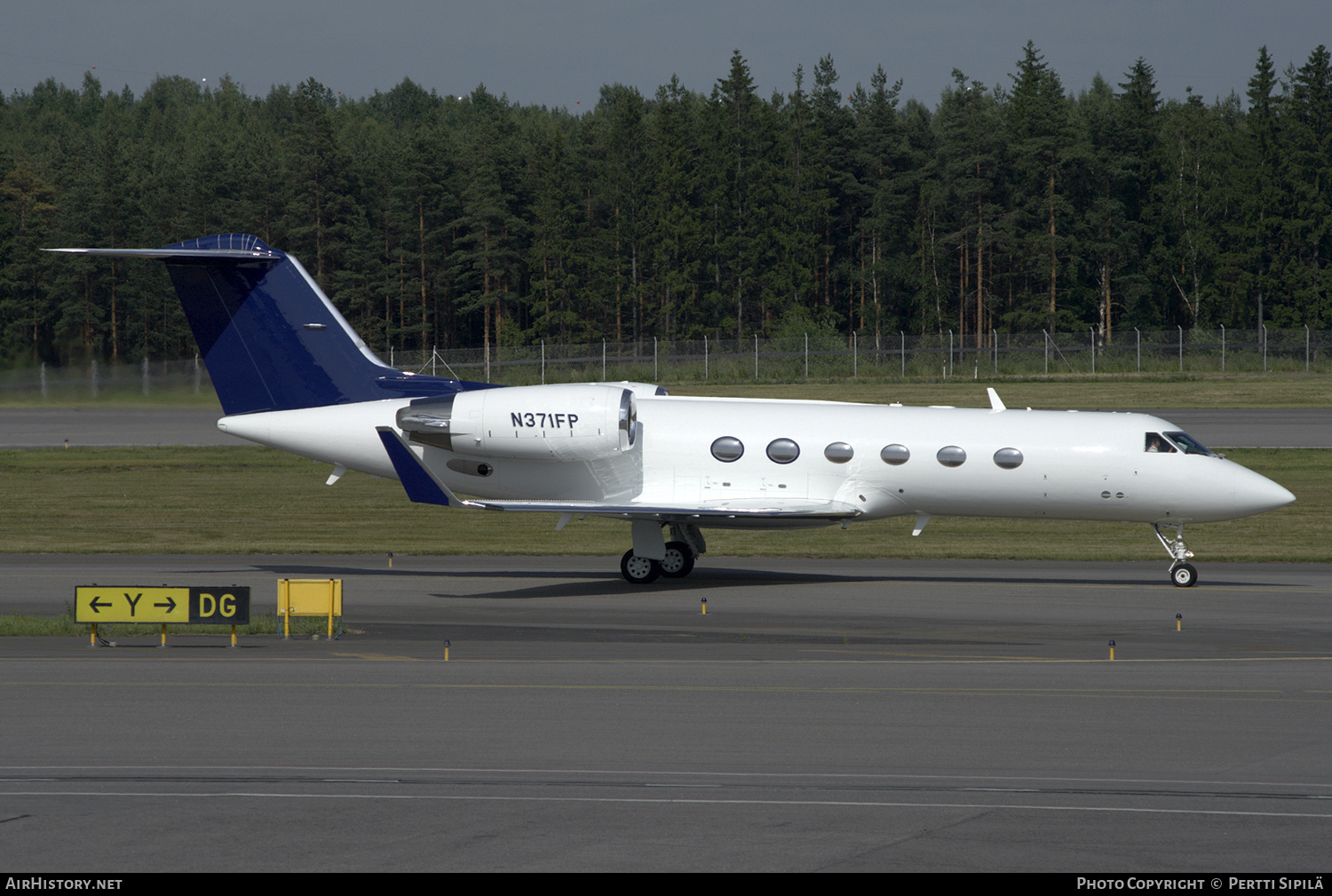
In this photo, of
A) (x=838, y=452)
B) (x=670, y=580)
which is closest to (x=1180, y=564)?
(x=838, y=452)

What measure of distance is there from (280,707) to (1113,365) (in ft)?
198

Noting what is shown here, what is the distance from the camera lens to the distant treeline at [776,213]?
289 feet

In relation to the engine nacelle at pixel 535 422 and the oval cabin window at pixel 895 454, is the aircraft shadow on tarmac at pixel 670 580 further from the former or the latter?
the engine nacelle at pixel 535 422

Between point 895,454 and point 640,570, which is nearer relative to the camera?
point 895,454

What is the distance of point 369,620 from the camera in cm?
2047

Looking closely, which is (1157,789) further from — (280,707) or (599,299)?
(599,299)

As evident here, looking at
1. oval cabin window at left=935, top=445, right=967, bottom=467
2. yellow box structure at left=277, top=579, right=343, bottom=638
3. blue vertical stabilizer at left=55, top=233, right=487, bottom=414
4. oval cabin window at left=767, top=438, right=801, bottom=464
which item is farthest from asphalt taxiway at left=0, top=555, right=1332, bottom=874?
blue vertical stabilizer at left=55, top=233, right=487, bottom=414

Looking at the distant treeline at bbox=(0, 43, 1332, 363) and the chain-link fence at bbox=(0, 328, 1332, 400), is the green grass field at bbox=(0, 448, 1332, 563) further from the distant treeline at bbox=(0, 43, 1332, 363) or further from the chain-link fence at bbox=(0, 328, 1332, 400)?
the distant treeline at bbox=(0, 43, 1332, 363)

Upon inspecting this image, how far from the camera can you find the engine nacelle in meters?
23.9

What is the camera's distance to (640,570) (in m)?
24.7

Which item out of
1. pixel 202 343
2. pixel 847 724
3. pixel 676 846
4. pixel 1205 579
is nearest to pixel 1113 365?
pixel 1205 579

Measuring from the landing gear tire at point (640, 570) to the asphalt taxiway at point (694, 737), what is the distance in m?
1.53

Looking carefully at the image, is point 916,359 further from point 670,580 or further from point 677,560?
point 677,560

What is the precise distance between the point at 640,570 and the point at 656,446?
237 centimetres
